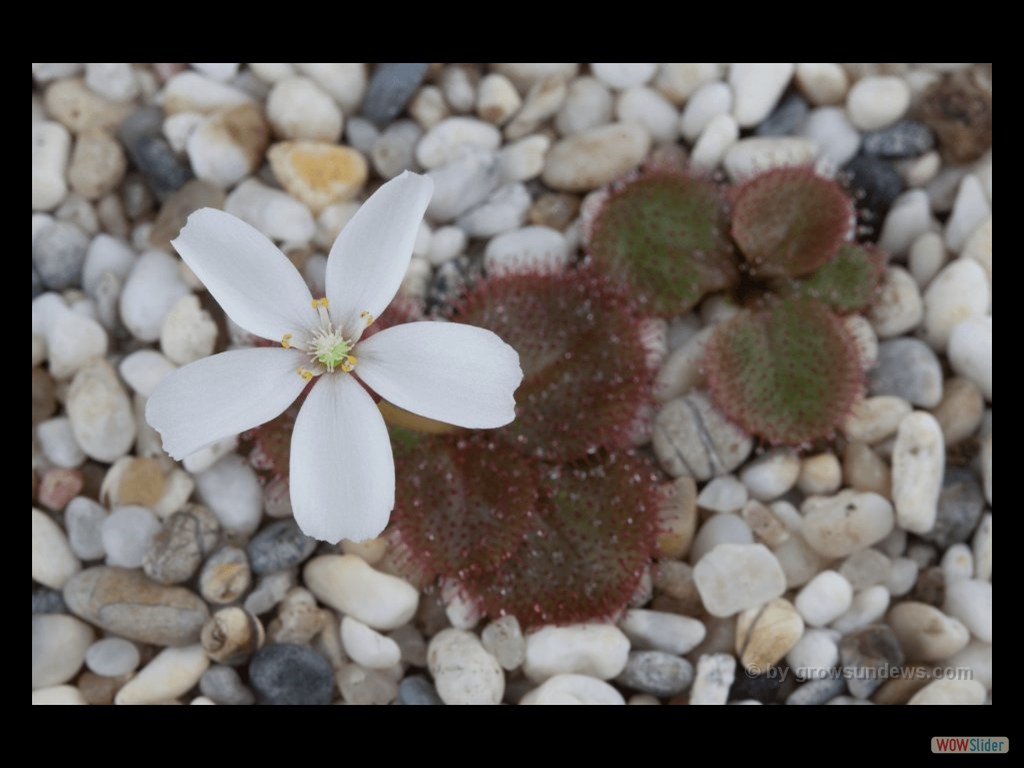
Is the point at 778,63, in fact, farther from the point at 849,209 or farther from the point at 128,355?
the point at 128,355

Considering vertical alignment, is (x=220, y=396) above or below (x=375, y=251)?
below

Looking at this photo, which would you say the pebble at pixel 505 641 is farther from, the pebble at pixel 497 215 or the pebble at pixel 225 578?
the pebble at pixel 497 215

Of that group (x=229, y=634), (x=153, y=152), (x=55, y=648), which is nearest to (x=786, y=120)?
(x=153, y=152)

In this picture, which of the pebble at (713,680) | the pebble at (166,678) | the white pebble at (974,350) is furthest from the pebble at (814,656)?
the pebble at (166,678)

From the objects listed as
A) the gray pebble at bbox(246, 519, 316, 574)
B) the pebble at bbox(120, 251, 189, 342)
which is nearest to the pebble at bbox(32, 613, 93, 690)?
the gray pebble at bbox(246, 519, 316, 574)

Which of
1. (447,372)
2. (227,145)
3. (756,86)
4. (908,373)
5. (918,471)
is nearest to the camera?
(447,372)

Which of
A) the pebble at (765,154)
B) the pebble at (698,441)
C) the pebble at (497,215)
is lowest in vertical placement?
the pebble at (698,441)

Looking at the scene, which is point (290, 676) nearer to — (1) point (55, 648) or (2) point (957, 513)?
(1) point (55, 648)
